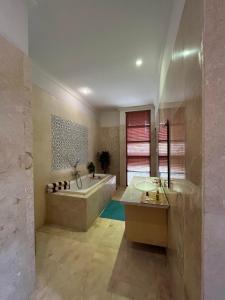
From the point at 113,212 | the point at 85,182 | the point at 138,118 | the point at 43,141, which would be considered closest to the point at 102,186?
the point at 113,212

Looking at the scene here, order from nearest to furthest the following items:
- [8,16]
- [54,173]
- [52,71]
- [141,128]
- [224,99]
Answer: [224,99]
[8,16]
[52,71]
[54,173]
[141,128]

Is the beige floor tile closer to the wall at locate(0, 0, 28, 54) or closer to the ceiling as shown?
the wall at locate(0, 0, 28, 54)

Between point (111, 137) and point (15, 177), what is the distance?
176 inches

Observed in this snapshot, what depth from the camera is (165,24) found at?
1705mm

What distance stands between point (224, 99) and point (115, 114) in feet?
16.7

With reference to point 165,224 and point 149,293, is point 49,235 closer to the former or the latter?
point 149,293

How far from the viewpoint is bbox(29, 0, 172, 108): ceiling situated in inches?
59.6

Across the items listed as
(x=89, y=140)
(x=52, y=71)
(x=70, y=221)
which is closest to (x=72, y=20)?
(x=52, y=71)

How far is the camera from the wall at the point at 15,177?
1.12 m

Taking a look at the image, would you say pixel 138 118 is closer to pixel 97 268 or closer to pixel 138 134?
pixel 138 134

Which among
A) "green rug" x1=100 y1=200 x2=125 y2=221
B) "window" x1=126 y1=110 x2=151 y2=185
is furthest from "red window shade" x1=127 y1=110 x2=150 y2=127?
"green rug" x1=100 y1=200 x2=125 y2=221

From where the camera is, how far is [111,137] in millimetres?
5566

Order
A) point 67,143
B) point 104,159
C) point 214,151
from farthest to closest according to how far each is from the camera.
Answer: point 104,159 → point 67,143 → point 214,151

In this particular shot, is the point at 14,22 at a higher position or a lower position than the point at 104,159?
higher
